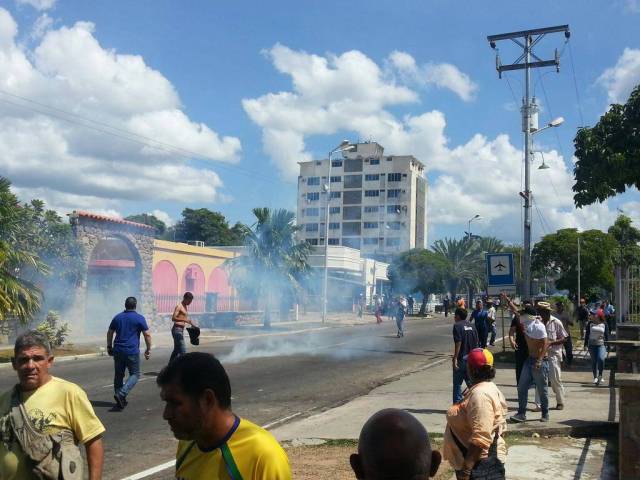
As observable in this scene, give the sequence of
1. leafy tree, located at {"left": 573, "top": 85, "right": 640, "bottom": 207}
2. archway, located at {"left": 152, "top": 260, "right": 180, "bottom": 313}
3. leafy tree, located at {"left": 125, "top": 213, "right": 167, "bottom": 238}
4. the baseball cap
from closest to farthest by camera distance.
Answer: the baseball cap
leafy tree, located at {"left": 573, "top": 85, "right": 640, "bottom": 207}
archway, located at {"left": 152, "top": 260, "right": 180, "bottom": 313}
leafy tree, located at {"left": 125, "top": 213, "right": 167, "bottom": 238}

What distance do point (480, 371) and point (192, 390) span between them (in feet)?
8.54

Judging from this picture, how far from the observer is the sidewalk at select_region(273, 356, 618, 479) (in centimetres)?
675

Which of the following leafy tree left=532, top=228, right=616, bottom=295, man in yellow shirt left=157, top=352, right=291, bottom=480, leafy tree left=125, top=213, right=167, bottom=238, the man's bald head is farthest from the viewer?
leafy tree left=125, top=213, right=167, bottom=238

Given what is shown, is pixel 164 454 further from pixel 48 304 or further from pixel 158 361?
pixel 48 304

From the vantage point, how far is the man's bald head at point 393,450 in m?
1.80

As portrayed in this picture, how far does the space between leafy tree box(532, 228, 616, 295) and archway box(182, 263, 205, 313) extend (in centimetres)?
3236

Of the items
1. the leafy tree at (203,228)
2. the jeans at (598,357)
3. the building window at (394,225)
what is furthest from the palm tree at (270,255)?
the building window at (394,225)

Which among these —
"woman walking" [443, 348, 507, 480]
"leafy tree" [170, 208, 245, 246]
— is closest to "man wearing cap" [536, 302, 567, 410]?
"woman walking" [443, 348, 507, 480]

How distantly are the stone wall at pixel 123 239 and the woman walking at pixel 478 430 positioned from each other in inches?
838

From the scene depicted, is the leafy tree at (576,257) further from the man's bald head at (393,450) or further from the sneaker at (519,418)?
the man's bald head at (393,450)

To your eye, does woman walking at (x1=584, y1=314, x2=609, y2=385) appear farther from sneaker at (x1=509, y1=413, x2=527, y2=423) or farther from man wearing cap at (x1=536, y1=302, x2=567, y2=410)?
sneaker at (x1=509, y1=413, x2=527, y2=423)

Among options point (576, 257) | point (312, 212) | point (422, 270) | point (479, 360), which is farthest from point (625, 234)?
point (312, 212)

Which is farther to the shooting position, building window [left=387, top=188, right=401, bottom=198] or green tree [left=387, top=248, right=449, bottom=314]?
building window [left=387, top=188, right=401, bottom=198]

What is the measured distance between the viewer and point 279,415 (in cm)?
961
